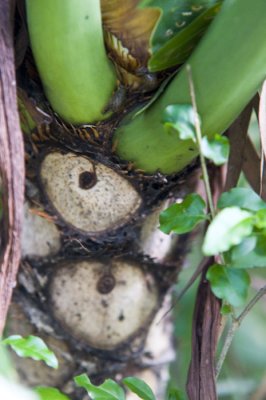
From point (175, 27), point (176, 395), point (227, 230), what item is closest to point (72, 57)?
point (175, 27)

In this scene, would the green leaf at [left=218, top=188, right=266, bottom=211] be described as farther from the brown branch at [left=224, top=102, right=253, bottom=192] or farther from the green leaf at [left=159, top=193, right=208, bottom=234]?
the brown branch at [left=224, top=102, right=253, bottom=192]

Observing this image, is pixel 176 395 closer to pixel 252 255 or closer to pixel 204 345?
pixel 204 345

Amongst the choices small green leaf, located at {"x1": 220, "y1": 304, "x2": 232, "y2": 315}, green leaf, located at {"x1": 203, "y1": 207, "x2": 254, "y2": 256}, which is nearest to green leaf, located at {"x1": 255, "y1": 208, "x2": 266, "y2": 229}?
green leaf, located at {"x1": 203, "y1": 207, "x2": 254, "y2": 256}

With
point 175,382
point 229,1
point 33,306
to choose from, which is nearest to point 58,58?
point 229,1

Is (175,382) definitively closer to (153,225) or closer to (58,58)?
(153,225)

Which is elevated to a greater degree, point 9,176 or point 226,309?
point 9,176

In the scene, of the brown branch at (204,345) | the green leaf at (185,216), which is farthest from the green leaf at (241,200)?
the brown branch at (204,345)
